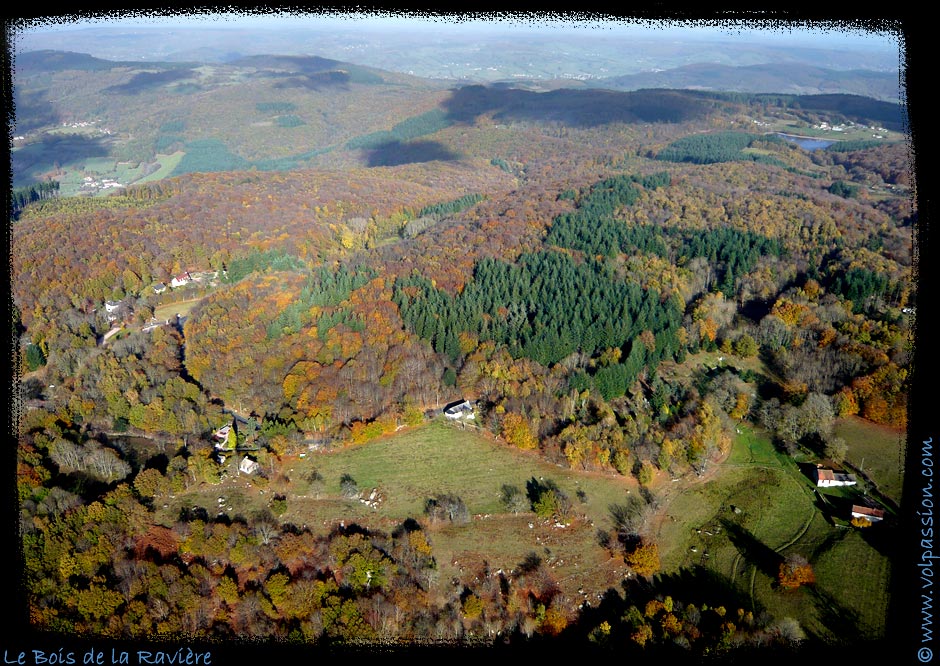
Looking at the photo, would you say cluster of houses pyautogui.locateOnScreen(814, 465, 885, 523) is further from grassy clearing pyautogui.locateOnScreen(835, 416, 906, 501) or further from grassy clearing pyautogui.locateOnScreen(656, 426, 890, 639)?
grassy clearing pyautogui.locateOnScreen(835, 416, 906, 501)

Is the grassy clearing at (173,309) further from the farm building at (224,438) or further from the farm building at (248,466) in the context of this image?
the farm building at (248,466)

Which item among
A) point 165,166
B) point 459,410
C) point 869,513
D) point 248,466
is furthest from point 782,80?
point 248,466

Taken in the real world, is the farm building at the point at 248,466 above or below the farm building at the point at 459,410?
below

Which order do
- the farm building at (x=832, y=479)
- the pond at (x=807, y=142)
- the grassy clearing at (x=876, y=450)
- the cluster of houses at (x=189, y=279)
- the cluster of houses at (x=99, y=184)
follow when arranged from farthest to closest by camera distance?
the pond at (x=807, y=142), the cluster of houses at (x=99, y=184), the cluster of houses at (x=189, y=279), the farm building at (x=832, y=479), the grassy clearing at (x=876, y=450)

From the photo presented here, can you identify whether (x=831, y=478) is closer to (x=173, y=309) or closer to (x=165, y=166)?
(x=173, y=309)

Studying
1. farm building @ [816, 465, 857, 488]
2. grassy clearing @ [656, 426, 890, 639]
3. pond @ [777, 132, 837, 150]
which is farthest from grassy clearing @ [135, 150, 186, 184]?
pond @ [777, 132, 837, 150]

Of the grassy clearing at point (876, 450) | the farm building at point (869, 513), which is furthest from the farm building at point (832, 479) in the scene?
the farm building at point (869, 513)
